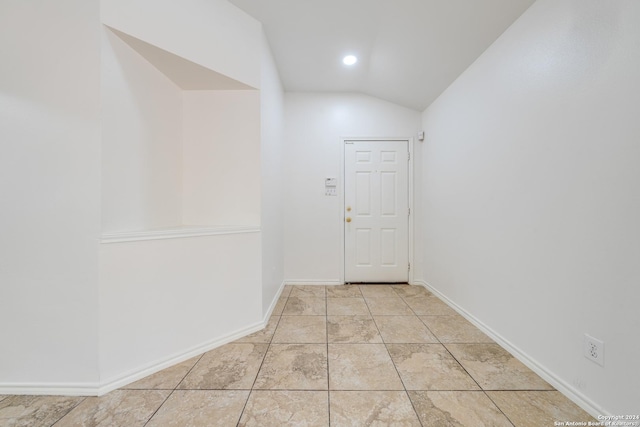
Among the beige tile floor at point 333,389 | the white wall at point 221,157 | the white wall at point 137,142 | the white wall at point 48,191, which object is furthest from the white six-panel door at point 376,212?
the white wall at point 48,191

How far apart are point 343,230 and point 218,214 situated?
5.61 feet

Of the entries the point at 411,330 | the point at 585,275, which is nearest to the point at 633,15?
the point at 585,275

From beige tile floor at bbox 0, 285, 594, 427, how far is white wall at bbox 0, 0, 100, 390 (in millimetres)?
275

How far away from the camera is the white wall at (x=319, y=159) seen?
3.26 metres

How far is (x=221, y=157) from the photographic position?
210 cm

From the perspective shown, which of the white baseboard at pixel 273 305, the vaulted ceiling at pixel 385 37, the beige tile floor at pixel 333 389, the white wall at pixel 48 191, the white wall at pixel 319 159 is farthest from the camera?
the white wall at pixel 319 159

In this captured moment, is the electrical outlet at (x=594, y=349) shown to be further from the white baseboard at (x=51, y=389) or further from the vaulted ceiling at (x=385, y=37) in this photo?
the white baseboard at (x=51, y=389)

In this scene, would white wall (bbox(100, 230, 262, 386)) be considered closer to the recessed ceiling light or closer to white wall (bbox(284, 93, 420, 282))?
white wall (bbox(284, 93, 420, 282))

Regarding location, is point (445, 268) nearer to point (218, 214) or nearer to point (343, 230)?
point (343, 230)

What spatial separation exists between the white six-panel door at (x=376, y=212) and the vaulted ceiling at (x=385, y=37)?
77 centimetres

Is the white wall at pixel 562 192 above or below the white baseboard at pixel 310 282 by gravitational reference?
above

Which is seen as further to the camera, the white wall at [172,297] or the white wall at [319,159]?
the white wall at [319,159]

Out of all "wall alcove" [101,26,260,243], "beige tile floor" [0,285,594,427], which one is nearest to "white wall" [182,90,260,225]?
"wall alcove" [101,26,260,243]

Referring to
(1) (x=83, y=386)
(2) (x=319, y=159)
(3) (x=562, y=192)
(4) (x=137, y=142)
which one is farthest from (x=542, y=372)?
(4) (x=137, y=142)
